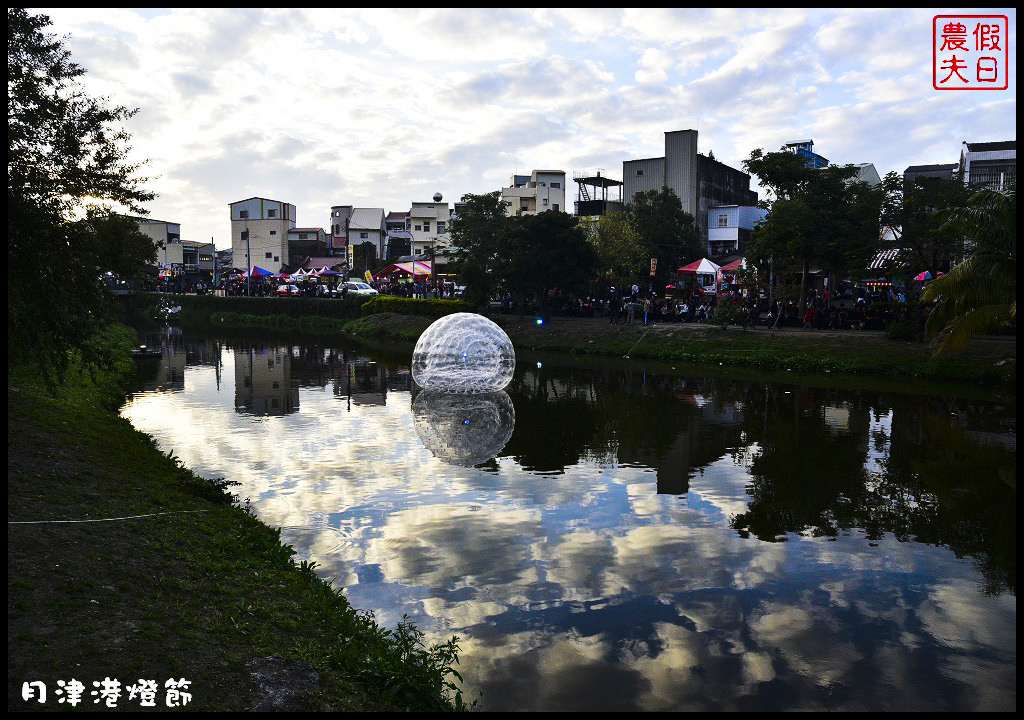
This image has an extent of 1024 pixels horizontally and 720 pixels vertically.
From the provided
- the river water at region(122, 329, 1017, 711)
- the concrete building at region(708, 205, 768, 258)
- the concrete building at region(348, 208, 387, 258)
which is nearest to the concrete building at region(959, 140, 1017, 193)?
the concrete building at region(708, 205, 768, 258)

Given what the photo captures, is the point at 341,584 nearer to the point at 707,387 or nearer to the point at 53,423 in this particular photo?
the point at 53,423

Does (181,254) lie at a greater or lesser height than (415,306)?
greater

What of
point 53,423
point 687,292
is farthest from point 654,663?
point 687,292

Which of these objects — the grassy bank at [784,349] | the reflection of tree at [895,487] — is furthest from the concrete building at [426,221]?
the reflection of tree at [895,487]

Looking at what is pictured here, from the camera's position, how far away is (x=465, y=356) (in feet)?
84.0

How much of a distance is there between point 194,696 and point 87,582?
96.1 inches

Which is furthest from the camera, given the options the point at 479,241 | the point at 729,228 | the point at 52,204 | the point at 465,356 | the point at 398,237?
the point at 398,237

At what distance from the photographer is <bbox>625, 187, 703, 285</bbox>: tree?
5497cm

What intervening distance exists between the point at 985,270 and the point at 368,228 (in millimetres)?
83052

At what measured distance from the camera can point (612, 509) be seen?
Result: 43.4 ft

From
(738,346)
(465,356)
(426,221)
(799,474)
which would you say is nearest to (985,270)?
(799,474)

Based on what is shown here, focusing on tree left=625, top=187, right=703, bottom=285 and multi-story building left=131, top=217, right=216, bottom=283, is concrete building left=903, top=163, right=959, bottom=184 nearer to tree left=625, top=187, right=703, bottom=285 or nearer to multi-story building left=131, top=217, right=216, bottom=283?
tree left=625, top=187, right=703, bottom=285

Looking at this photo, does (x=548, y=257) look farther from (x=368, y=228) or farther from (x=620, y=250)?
(x=368, y=228)

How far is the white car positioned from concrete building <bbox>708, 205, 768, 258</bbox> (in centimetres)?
2892
